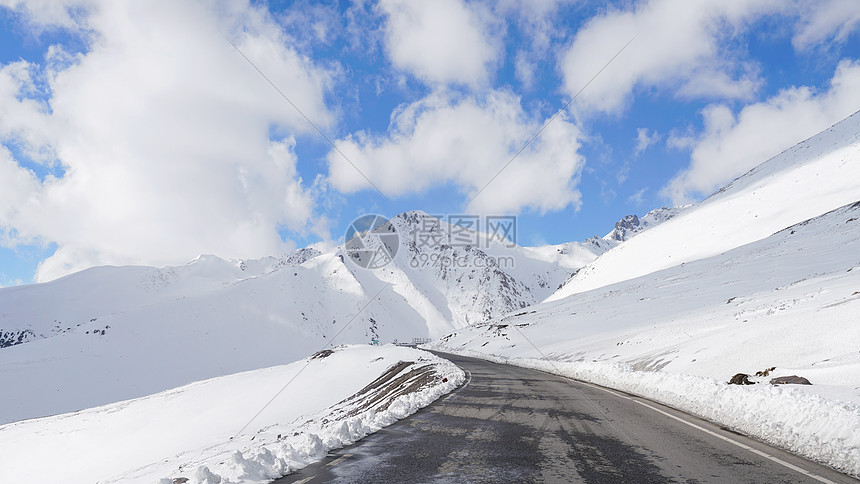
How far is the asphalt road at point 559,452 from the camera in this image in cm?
589

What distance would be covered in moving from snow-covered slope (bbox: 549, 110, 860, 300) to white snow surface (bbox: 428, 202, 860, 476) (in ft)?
50.1

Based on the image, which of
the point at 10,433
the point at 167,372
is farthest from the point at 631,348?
the point at 167,372

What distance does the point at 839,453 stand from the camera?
21.2 feet

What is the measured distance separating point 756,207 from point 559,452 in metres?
105

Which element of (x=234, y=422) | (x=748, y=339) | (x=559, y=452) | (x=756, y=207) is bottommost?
(x=559, y=452)

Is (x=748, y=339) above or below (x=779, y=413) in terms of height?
above

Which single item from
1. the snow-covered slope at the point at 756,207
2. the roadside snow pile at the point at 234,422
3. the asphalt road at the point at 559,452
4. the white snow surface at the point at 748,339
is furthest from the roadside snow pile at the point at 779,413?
the snow-covered slope at the point at 756,207

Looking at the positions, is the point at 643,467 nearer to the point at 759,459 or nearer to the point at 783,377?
the point at 759,459

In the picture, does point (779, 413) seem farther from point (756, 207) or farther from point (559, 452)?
point (756, 207)

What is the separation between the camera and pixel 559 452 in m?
7.14

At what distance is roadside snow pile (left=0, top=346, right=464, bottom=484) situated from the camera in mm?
14172

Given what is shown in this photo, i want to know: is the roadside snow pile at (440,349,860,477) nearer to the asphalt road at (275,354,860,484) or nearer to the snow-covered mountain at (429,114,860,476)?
the snow-covered mountain at (429,114,860,476)

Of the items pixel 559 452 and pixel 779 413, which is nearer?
pixel 559 452

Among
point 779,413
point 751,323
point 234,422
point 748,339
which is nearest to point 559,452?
point 779,413
